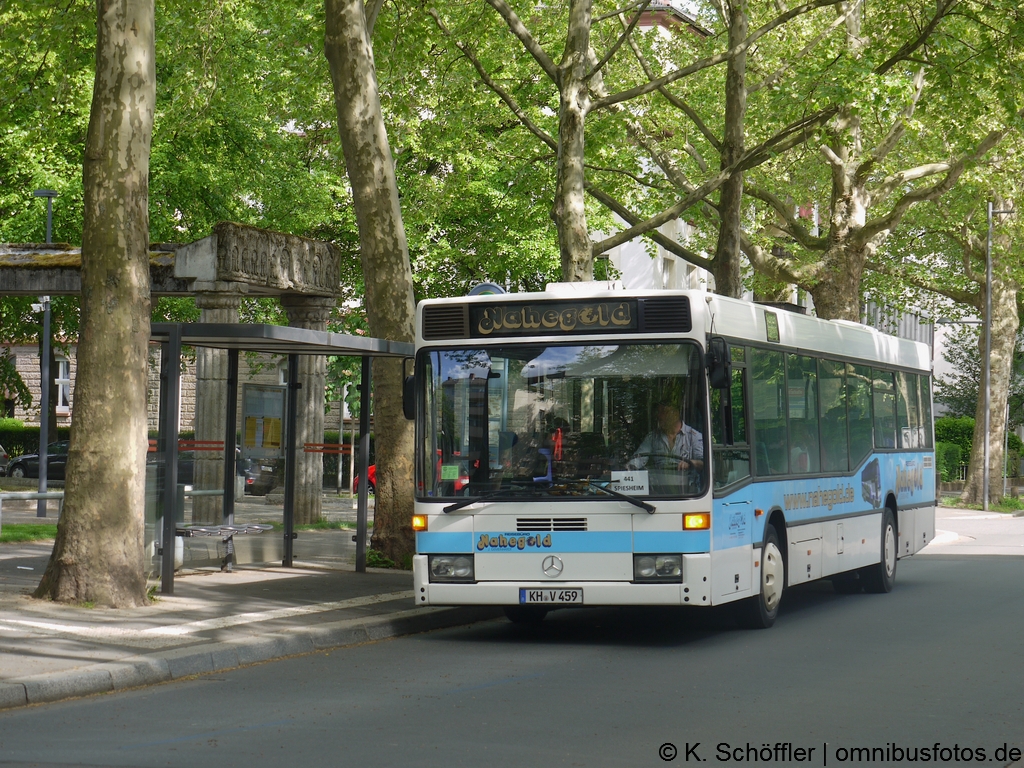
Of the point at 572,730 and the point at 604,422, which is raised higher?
the point at 604,422

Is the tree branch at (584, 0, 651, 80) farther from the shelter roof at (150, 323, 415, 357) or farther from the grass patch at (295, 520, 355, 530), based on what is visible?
the grass patch at (295, 520, 355, 530)

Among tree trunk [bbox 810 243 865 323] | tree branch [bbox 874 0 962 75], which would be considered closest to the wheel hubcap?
tree branch [bbox 874 0 962 75]

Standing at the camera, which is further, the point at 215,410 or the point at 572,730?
the point at 215,410

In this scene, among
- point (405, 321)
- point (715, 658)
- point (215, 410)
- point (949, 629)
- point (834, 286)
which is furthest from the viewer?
point (834, 286)

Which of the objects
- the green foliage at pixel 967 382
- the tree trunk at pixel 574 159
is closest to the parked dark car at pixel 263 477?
the tree trunk at pixel 574 159

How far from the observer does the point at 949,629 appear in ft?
41.8

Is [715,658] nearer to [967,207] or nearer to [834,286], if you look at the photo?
[834,286]

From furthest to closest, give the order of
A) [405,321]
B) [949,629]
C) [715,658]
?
[405,321], [949,629], [715,658]

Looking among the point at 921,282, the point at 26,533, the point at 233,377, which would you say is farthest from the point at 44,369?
the point at 921,282

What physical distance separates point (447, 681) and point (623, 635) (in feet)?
10.5

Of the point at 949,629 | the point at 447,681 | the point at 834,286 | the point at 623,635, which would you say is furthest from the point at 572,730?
the point at 834,286

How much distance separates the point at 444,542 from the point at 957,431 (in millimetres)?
45169

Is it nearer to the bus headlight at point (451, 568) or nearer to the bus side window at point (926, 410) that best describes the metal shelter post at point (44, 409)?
the bus side window at point (926, 410)

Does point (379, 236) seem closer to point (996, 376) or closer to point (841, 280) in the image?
point (841, 280)
